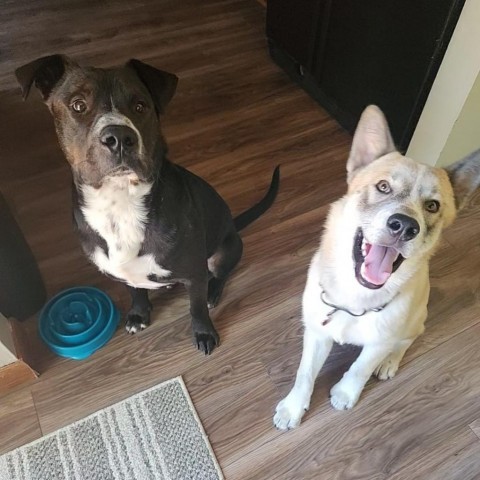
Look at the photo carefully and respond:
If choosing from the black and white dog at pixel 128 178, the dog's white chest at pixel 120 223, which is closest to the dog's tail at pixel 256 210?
the black and white dog at pixel 128 178

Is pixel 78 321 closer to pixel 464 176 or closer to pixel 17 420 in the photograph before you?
pixel 17 420

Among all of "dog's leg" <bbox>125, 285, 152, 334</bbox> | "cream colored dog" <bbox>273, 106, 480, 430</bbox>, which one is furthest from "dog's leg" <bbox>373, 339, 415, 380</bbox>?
"dog's leg" <bbox>125, 285, 152, 334</bbox>

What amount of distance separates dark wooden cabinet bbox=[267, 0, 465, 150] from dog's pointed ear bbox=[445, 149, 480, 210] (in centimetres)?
90

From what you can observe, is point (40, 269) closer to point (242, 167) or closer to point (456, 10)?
point (242, 167)

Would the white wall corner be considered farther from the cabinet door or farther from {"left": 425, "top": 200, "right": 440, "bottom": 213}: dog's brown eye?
{"left": 425, "top": 200, "right": 440, "bottom": 213}: dog's brown eye

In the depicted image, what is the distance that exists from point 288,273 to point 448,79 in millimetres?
1021

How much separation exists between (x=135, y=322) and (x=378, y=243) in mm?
1048

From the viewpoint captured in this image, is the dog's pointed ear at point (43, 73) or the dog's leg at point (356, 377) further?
the dog's leg at point (356, 377)

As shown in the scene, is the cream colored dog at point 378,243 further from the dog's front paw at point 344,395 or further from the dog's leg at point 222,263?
the dog's leg at point 222,263

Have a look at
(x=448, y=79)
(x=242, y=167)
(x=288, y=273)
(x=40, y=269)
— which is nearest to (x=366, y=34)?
(x=448, y=79)

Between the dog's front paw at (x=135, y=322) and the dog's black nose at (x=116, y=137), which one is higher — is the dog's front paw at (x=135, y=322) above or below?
below

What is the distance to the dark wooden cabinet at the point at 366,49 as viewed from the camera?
2.01 m

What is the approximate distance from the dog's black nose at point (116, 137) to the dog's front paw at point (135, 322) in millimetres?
845

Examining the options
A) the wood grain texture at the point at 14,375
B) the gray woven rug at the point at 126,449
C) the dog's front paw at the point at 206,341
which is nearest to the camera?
the gray woven rug at the point at 126,449
